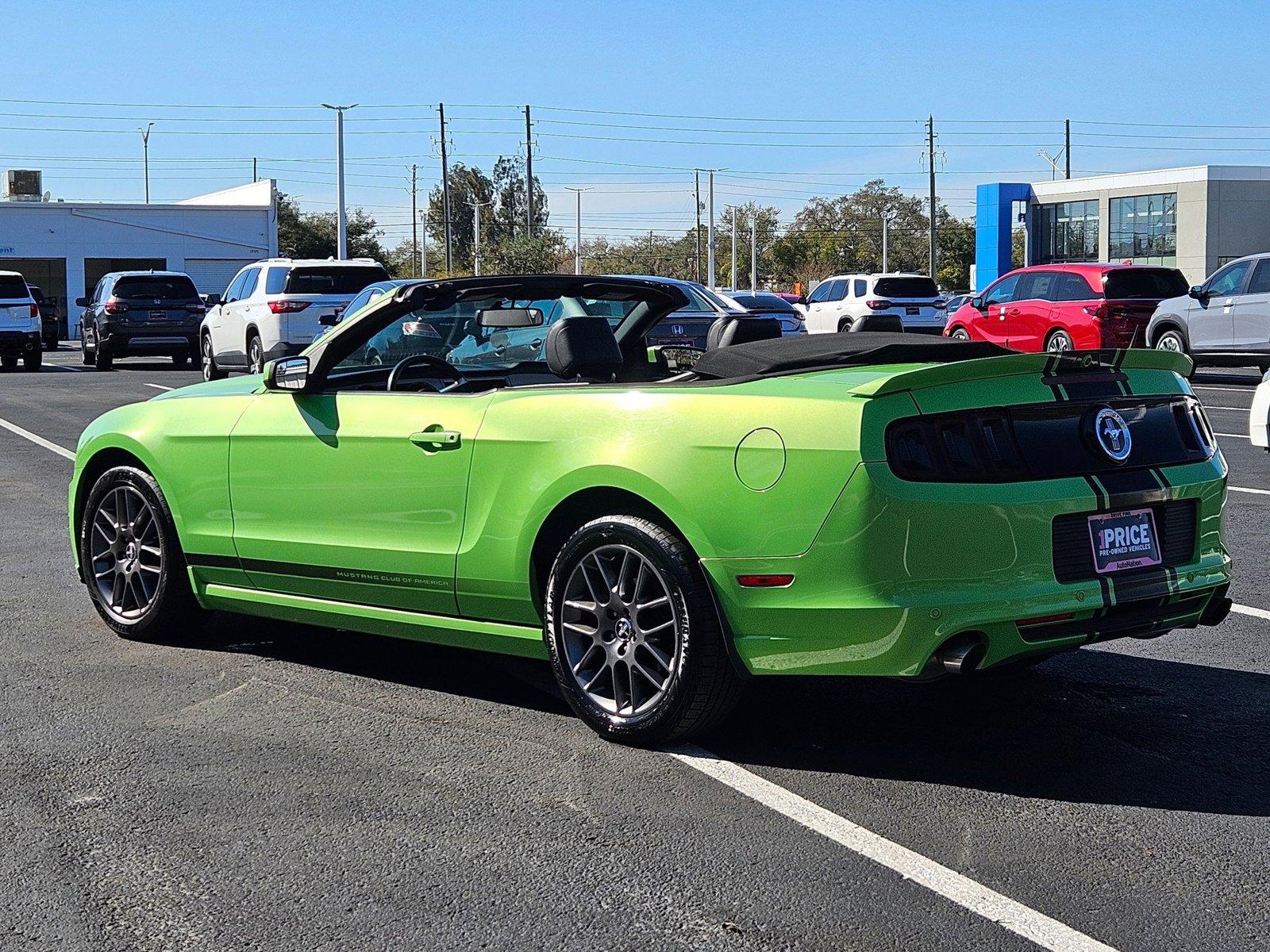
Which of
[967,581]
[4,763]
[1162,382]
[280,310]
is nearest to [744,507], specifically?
[967,581]

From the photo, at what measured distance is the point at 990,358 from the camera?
4637mm

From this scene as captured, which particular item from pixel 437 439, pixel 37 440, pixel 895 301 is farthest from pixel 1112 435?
pixel 895 301

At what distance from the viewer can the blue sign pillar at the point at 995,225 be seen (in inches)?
2621

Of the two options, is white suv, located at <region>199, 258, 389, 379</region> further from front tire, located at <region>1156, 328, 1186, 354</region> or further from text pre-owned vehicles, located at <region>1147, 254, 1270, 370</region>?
text pre-owned vehicles, located at <region>1147, 254, 1270, 370</region>

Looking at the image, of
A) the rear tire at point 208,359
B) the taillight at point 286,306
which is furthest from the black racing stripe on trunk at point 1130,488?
the rear tire at point 208,359

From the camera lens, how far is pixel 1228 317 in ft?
73.7

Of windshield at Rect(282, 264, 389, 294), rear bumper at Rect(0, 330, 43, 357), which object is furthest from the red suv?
rear bumper at Rect(0, 330, 43, 357)

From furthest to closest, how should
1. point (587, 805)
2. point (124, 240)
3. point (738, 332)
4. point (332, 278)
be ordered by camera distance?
1. point (124, 240)
2. point (332, 278)
3. point (738, 332)
4. point (587, 805)

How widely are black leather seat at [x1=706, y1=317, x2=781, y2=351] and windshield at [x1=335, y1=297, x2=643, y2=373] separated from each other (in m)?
0.36

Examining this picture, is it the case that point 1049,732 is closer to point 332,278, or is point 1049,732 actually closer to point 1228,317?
point 1228,317

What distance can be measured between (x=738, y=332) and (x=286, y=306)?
18.1 metres

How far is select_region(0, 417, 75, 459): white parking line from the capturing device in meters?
14.3

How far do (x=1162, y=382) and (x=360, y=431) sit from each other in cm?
266

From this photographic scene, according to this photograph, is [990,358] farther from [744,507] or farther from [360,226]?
[360,226]
